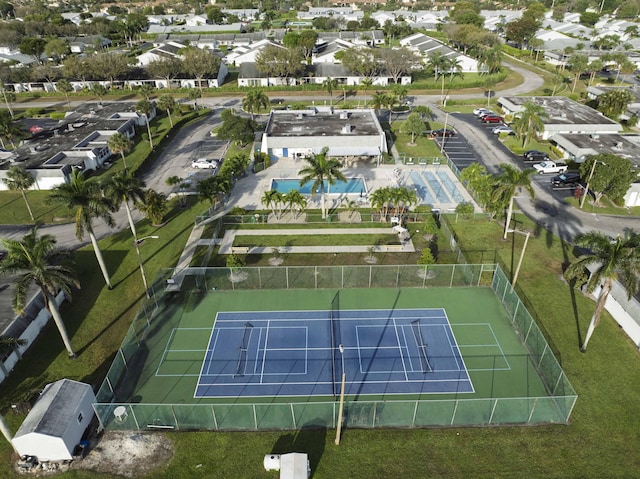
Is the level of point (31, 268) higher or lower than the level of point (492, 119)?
higher

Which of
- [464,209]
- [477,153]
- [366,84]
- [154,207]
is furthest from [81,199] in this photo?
[366,84]

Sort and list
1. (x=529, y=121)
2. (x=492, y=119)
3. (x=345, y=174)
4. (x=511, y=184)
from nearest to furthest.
Answer: (x=511, y=184)
(x=345, y=174)
(x=529, y=121)
(x=492, y=119)

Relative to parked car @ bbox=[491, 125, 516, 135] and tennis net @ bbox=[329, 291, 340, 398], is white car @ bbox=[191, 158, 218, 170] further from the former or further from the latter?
parked car @ bbox=[491, 125, 516, 135]

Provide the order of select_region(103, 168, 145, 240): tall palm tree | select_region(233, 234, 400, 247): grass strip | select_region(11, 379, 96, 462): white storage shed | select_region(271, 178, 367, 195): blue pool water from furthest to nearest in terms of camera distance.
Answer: select_region(271, 178, 367, 195): blue pool water < select_region(233, 234, 400, 247): grass strip < select_region(103, 168, 145, 240): tall palm tree < select_region(11, 379, 96, 462): white storage shed

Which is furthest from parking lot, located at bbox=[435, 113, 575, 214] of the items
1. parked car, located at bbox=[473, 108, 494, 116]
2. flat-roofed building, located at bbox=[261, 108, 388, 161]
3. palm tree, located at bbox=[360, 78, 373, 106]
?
palm tree, located at bbox=[360, 78, 373, 106]

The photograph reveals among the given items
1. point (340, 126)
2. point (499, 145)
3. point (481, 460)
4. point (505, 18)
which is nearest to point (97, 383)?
point (481, 460)

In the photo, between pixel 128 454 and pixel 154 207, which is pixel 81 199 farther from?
pixel 128 454

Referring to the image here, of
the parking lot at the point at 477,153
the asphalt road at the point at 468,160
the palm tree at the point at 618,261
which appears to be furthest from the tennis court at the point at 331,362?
the parking lot at the point at 477,153
